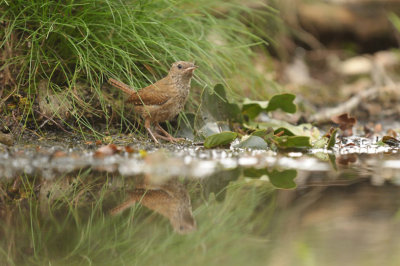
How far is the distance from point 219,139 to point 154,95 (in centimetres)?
49

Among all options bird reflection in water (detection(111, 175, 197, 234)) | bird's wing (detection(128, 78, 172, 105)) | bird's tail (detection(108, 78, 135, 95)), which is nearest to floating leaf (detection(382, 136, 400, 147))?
bird's wing (detection(128, 78, 172, 105))

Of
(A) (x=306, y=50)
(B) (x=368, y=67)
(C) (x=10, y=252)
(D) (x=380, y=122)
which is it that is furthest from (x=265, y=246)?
(A) (x=306, y=50)

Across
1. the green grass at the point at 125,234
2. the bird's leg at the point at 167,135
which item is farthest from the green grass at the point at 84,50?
the green grass at the point at 125,234

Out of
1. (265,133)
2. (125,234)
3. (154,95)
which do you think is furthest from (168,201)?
(265,133)

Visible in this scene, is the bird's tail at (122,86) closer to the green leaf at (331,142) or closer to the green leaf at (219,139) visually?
the green leaf at (219,139)

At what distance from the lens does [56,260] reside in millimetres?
1406

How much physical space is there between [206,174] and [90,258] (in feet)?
3.88

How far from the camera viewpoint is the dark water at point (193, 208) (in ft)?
4.65

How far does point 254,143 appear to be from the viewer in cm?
339

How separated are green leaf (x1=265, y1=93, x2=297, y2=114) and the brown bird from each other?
2.50 feet

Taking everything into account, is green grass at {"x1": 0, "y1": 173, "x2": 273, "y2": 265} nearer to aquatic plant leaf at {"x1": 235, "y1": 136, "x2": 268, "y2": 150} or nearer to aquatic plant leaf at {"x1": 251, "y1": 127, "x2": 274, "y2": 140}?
aquatic plant leaf at {"x1": 235, "y1": 136, "x2": 268, "y2": 150}

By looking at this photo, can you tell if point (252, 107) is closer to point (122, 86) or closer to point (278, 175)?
point (122, 86)

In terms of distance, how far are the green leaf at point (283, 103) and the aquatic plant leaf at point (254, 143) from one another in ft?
1.89

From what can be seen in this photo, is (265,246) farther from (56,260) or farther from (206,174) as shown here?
(206,174)
